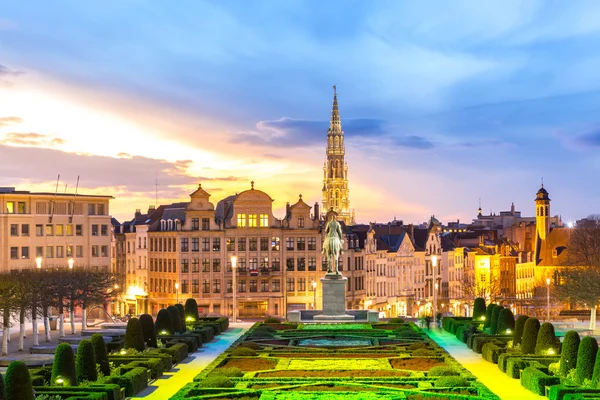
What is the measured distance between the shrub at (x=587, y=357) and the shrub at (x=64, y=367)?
17.6 meters

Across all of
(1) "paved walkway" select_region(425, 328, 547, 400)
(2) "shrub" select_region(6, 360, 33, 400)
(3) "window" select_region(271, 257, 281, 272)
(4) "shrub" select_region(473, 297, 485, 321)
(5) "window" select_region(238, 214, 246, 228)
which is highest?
(5) "window" select_region(238, 214, 246, 228)

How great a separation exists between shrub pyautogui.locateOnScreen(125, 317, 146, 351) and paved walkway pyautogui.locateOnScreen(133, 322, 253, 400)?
2.04 metres

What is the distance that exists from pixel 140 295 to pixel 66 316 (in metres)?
30.0

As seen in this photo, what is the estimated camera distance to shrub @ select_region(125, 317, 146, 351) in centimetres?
5275

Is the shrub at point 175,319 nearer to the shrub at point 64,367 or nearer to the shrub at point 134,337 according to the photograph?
the shrub at point 134,337

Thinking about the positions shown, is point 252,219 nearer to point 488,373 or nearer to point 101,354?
point 488,373

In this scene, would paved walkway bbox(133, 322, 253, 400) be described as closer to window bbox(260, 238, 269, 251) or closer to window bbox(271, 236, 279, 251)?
window bbox(260, 238, 269, 251)

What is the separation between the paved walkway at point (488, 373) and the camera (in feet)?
137

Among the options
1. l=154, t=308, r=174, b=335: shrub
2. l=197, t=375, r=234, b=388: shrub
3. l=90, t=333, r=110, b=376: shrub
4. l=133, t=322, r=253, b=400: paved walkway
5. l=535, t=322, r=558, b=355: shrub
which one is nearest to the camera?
l=197, t=375, r=234, b=388: shrub

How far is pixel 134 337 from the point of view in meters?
52.9

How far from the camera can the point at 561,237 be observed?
185m

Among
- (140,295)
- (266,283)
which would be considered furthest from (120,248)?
(266,283)

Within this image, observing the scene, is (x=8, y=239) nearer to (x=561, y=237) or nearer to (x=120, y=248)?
(x=120, y=248)

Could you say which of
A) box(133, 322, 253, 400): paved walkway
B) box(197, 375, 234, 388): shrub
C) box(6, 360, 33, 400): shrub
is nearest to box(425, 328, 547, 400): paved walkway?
box(197, 375, 234, 388): shrub
